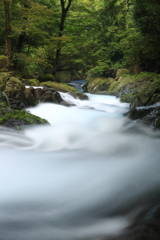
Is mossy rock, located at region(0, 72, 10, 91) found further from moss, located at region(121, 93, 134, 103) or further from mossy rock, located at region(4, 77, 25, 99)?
moss, located at region(121, 93, 134, 103)

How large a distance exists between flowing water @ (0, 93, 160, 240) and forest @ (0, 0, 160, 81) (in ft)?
17.4

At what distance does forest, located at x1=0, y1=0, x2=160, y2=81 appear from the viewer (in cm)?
847

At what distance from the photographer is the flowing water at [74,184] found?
1.77m

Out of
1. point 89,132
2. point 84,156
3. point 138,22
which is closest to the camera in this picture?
point 84,156

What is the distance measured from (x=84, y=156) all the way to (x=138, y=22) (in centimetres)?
1336

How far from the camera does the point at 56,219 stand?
6.18 feet

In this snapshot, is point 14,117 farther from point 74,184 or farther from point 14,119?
point 74,184

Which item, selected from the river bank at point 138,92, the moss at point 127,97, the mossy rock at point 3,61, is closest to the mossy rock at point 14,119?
the river bank at point 138,92

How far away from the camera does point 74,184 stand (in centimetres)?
249

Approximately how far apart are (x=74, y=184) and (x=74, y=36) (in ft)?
45.4

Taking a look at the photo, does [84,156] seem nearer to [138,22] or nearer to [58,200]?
[58,200]

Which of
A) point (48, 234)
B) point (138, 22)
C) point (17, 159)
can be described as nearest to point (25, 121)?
point (17, 159)

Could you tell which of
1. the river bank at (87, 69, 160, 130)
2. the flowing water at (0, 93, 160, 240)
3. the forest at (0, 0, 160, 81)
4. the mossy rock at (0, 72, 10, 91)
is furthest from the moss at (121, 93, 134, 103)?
the flowing water at (0, 93, 160, 240)

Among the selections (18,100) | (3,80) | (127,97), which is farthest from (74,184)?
(127,97)
